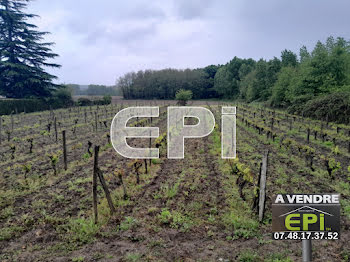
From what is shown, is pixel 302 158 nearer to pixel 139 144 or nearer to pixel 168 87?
pixel 139 144

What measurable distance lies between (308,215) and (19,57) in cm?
4159

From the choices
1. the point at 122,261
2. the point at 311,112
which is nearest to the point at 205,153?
the point at 122,261

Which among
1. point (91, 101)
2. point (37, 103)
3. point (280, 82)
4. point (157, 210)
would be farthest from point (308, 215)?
point (91, 101)

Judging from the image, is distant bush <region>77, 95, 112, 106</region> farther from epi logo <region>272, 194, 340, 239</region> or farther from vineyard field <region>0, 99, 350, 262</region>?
epi logo <region>272, 194, 340, 239</region>

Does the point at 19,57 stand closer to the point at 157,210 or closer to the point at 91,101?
the point at 91,101

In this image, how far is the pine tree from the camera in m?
33.5

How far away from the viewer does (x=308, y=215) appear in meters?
1.82

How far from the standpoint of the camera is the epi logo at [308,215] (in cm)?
179

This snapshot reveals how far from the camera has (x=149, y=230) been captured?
504 centimetres

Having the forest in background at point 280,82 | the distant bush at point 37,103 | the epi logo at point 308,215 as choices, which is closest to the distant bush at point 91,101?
the distant bush at point 37,103

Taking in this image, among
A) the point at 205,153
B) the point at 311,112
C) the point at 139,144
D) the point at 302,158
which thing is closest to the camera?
the point at 302,158

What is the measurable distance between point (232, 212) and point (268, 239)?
1.03 meters

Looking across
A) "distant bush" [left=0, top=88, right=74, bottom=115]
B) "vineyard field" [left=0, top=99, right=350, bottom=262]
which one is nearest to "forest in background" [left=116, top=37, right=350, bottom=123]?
"vineyard field" [left=0, top=99, right=350, bottom=262]

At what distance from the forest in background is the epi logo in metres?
19.9
